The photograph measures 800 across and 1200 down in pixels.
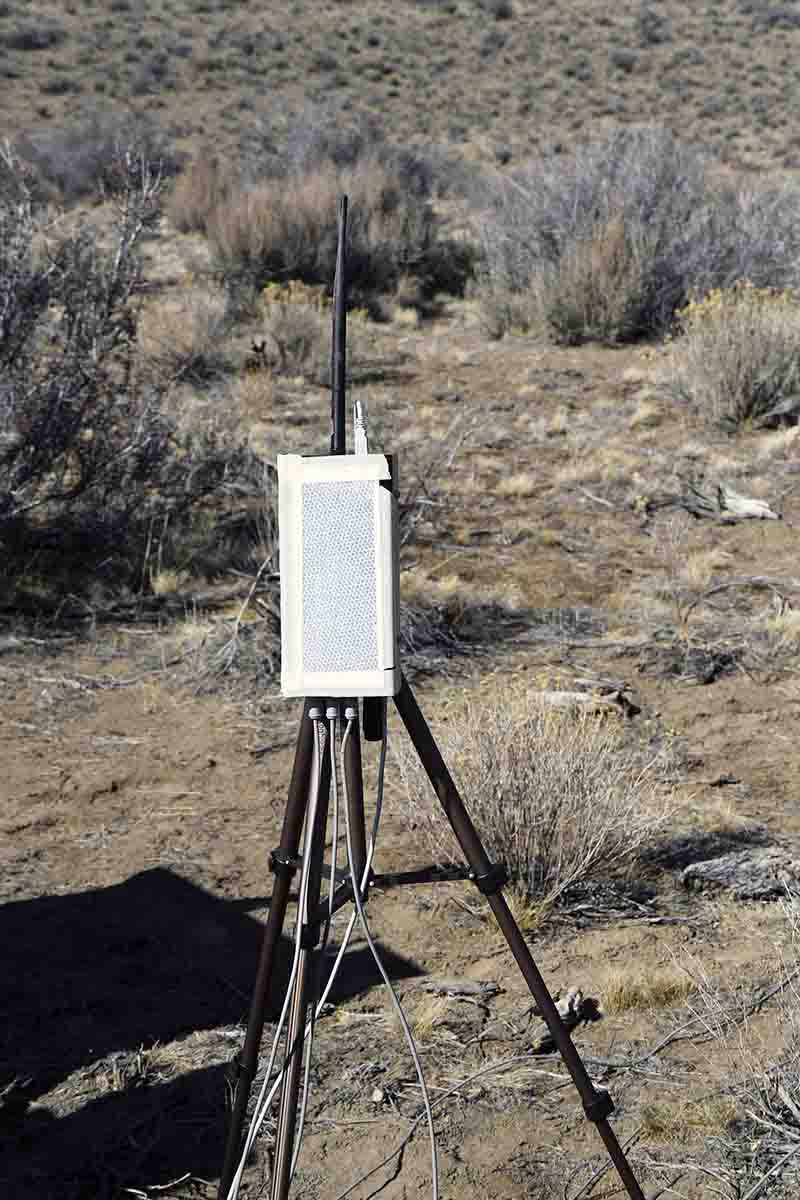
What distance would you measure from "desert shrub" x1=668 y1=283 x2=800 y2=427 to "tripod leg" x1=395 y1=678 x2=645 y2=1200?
809cm

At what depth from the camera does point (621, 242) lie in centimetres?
1271

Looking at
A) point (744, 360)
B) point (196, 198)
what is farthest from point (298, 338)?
point (196, 198)

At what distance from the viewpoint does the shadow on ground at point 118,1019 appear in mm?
2951

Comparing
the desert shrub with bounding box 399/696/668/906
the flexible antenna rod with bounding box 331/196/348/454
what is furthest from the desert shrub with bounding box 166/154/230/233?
the flexible antenna rod with bounding box 331/196/348/454

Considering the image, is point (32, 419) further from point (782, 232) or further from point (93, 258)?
point (782, 232)

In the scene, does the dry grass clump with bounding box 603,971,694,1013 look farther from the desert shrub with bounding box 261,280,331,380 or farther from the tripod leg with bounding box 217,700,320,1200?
the desert shrub with bounding box 261,280,331,380

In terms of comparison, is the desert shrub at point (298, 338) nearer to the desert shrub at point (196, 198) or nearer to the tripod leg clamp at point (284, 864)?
the desert shrub at point (196, 198)

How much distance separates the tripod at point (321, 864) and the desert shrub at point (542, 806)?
163 centimetres

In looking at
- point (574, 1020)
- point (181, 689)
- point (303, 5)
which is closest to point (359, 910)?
point (574, 1020)

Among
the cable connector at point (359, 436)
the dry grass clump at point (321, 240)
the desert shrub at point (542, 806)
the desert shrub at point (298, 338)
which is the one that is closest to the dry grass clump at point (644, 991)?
the desert shrub at point (542, 806)

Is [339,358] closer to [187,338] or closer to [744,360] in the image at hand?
[744,360]

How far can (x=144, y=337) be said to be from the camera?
11.4 m

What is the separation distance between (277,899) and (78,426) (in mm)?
5119

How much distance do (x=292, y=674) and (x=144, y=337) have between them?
386 inches
